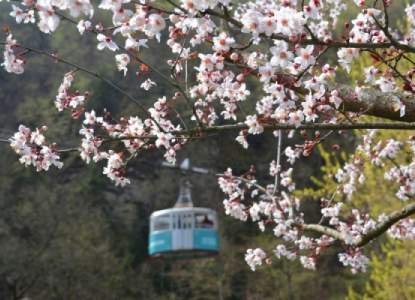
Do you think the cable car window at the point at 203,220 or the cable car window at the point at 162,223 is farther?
the cable car window at the point at 162,223

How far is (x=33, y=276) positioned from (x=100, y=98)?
10.3m

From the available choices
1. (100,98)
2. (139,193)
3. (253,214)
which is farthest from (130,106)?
(253,214)

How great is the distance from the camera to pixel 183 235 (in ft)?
36.8

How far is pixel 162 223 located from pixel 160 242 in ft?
2.59

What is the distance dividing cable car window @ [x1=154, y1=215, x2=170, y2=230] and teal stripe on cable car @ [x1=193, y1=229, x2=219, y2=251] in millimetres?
927

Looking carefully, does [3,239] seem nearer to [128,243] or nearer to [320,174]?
[128,243]

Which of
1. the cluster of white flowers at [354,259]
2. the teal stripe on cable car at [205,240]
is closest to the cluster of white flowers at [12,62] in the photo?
the cluster of white flowers at [354,259]

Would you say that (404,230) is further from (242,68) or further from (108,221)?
(108,221)

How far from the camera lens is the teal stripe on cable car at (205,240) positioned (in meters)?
11.2

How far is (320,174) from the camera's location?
21062 millimetres

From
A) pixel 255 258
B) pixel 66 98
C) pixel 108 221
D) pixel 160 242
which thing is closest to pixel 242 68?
pixel 66 98

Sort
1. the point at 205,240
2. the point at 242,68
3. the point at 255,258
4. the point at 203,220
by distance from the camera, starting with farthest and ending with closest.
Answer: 1. the point at 203,220
2. the point at 205,240
3. the point at 255,258
4. the point at 242,68

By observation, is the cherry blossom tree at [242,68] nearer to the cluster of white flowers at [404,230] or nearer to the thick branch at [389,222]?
the thick branch at [389,222]

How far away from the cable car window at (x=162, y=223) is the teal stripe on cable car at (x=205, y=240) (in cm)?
93
